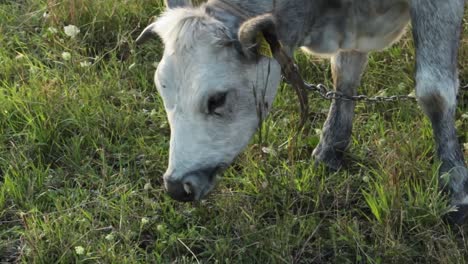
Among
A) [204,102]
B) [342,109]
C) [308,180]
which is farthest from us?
[342,109]

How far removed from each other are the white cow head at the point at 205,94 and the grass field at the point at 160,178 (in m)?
0.47

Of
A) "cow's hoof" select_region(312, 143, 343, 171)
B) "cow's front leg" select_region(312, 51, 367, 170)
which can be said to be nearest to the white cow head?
"cow's hoof" select_region(312, 143, 343, 171)

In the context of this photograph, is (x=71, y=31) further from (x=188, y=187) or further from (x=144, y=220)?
(x=188, y=187)

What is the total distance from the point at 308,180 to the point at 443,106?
2.75ft

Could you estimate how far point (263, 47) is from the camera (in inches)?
167

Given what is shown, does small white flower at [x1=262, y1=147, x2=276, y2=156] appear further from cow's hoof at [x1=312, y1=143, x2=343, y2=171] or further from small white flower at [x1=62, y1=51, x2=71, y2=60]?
small white flower at [x1=62, y1=51, x2=71, y2=60]

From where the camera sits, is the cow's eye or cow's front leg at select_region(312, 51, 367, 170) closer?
the cow's eye

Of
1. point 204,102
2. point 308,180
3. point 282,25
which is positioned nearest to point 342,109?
point 308,180

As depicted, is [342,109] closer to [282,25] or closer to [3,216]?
[282,25]

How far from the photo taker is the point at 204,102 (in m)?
4.23

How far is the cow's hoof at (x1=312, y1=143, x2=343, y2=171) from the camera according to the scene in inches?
203

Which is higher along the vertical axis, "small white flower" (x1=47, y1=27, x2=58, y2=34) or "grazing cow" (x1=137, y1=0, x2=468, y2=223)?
"grazing cow" (x1=137, y1=0, x2=468, y2=223)

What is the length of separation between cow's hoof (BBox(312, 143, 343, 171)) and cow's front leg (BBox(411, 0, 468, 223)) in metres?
0.68

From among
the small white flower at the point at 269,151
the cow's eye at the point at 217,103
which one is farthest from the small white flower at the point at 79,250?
the small white flower at the point at 269,151
